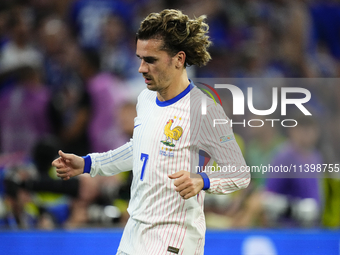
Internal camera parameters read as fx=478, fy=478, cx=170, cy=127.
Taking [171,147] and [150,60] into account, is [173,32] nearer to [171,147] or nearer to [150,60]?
[150,60]

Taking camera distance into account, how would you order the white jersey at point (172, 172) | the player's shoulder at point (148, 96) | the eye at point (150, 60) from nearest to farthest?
the white jersey at point (172, 172)
the eye at point (150, 60)
the player's shoulder at point (148, 96)

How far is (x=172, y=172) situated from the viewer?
2369 mm

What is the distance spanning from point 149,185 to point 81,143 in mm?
2913

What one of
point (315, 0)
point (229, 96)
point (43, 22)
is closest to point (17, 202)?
point (229, 96)

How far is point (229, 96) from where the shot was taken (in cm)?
459

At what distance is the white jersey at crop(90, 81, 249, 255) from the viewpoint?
7.68 feet

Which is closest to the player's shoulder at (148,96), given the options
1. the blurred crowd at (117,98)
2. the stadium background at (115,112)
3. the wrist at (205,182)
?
the wrist at (205,182)

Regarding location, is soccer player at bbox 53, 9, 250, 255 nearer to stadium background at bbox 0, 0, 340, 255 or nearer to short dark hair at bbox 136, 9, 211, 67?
short dark hair at bbox 136, 9, 211, 67

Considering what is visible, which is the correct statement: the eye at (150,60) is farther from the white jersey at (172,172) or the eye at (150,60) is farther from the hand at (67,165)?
the hand at (67,165)

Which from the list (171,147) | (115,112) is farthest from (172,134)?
(115,112)

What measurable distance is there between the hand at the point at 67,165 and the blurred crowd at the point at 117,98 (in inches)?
67.4

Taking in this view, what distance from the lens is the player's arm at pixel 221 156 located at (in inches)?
88.6

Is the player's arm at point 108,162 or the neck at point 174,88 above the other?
the neck at point 174,88

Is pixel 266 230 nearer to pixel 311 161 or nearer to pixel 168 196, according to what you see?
pixel 311 161
